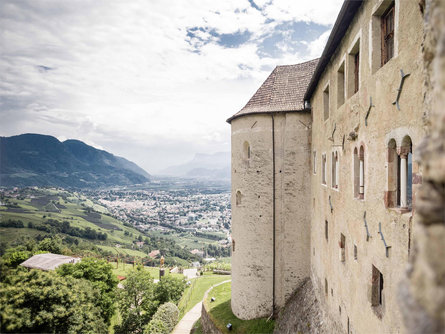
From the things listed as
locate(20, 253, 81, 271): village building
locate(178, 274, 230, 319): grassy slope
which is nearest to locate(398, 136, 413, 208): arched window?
locate(178, 274, 230, 319): grassy slope

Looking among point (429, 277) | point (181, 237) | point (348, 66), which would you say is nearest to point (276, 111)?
point (348, 66)

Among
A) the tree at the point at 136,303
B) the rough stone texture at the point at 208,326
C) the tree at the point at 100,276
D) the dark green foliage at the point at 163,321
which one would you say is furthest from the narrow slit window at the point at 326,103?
the tree at the point at 100,276

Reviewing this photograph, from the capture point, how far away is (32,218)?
8625cm

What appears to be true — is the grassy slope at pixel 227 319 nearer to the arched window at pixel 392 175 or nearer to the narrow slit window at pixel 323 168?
the narrow slit window at pixel 323 168

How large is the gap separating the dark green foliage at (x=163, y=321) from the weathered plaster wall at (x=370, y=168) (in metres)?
14.0

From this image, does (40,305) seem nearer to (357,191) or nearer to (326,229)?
(326,229)

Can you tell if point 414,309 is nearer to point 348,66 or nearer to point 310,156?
point 348,66

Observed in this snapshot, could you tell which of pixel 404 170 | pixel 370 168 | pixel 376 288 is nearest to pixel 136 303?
pixel 376 288

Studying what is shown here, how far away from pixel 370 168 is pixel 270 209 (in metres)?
8.66

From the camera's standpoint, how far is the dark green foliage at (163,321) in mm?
19812

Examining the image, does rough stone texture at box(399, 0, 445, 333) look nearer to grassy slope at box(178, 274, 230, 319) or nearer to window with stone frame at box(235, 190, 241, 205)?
window with stone frame at box(235, 190, 241, 205)

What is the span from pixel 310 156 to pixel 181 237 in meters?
122

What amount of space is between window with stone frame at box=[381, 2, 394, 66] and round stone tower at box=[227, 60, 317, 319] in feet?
26.5

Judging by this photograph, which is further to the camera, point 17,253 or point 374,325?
point 17,253
